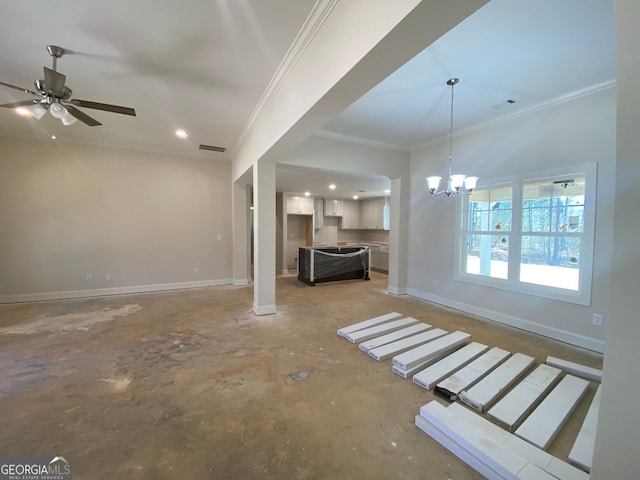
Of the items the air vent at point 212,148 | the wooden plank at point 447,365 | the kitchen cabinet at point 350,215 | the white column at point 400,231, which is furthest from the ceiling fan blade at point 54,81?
the kitchen cabinet at point 350,215

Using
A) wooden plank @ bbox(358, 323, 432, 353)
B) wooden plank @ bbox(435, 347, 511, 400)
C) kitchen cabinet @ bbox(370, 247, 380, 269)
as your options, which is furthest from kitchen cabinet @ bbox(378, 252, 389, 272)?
wooden plank @ bbox(435, 347, 511, 400)

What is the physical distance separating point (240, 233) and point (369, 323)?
3.56 m

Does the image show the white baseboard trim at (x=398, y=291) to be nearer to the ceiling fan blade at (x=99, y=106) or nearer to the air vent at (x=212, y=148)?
the air vent at (x=212, y=148)

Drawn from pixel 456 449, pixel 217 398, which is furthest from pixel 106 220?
pixel 456 449

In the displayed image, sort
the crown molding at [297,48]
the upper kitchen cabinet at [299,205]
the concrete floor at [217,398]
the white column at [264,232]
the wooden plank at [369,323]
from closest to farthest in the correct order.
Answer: the concrete floor at [217,398] → the crown molding at [297,48] → the wooden plank at [369,323] → the white column at [264,232] → the upper kitchen cabinet at [299,205]

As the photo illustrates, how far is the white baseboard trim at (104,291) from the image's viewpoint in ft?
14.3

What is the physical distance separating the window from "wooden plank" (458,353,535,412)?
1.26m

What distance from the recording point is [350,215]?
932 centimetres

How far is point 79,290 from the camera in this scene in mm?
4699

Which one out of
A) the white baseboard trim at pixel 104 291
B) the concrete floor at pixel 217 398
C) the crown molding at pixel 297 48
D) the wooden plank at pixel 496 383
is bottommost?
the concrete floor at pixel 217 398

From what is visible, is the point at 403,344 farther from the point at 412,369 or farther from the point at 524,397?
the point at 524,397

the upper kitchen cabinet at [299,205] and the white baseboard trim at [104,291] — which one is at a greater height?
the upper kitchen cabinet at [299,205]

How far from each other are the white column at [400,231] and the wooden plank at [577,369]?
8.93 feet

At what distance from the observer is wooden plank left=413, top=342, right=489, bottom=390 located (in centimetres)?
221
